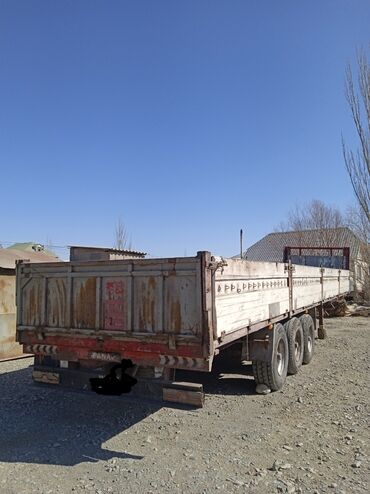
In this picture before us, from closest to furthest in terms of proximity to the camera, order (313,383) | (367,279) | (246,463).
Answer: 1. (246,463)
2. (313,383)
3. (367,279)

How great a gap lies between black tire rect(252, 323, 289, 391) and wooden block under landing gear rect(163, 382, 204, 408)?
2.41 m

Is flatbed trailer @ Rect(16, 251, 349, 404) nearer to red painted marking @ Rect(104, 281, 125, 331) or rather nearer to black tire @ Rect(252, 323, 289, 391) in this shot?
red painted marking @ Rect(104, 281, 125, 331)

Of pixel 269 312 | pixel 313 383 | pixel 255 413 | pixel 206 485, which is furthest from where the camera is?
pixel 313 383

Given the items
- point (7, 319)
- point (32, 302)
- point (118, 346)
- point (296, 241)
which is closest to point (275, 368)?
point (118, 346)

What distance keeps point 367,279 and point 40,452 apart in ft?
75.7

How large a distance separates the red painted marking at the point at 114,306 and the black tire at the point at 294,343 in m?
3.92

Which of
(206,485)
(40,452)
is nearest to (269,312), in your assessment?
(206,485)

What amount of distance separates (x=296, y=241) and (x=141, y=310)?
39928 millimetres

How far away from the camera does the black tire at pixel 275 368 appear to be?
675 cm

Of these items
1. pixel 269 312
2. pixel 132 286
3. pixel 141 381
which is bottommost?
pixel 141 381

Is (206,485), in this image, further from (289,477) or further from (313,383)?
(313,383)

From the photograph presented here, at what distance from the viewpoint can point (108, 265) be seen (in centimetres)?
510

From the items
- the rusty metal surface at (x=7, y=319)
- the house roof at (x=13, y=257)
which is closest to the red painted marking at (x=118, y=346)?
the house roof at (x=13, y=257)

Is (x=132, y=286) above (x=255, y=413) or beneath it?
above
